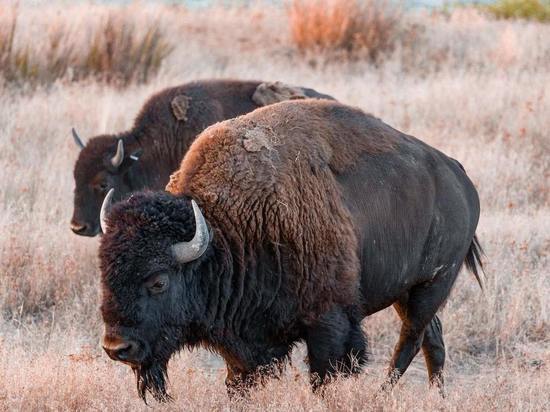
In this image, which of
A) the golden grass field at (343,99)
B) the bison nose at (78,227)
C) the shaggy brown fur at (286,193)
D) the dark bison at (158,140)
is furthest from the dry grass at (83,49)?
the shaggy brown fur at (286,193)

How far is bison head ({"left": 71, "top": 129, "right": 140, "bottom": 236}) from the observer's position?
950 centimetres

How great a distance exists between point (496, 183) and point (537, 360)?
4.20 m

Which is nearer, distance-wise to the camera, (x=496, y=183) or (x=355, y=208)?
(x=355, y=208)

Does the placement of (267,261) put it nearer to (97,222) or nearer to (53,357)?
(53,357)

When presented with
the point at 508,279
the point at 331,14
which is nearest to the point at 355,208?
the point at 508,279

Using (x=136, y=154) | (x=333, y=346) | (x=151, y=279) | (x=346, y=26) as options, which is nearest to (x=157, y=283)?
(x=151, y=279)

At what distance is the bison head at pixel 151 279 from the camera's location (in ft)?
16.7

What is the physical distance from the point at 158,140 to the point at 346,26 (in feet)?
32.7

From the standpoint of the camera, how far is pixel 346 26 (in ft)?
62.3

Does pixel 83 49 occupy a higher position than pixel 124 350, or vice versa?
pixel 124 350

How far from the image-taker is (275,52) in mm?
19656

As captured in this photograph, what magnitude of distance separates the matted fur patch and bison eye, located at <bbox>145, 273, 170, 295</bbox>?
4.54 meters

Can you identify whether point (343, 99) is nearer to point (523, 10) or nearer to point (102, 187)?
point (102, 187)

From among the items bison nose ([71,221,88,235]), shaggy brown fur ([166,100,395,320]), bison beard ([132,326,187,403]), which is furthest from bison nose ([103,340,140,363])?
bison nose ([71,221,88,235])
